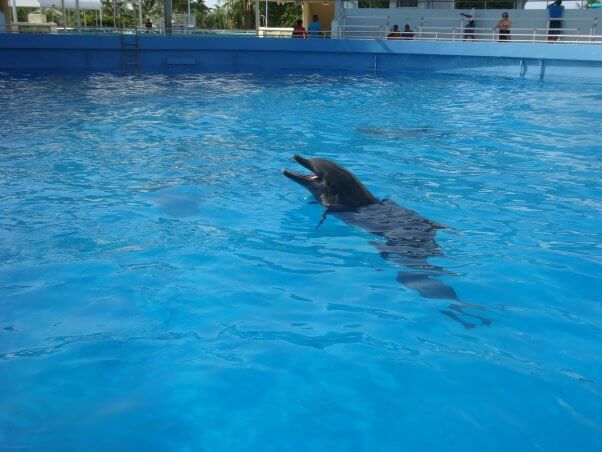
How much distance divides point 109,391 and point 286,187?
3.99 metres

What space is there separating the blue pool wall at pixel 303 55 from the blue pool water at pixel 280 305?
1098 cm

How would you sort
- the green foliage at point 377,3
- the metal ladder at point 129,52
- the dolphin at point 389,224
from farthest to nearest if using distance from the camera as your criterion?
the green foliage at point 377,3, the metal ladder at point 129,52, the dolphin at point 389,224

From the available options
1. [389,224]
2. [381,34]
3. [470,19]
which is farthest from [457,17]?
[389,224]

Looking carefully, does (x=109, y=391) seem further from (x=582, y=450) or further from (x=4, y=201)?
(x=4, y=201)

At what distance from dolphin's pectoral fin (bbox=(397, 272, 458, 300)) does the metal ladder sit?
57.4 feet

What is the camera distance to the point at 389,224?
Result: 195 inches

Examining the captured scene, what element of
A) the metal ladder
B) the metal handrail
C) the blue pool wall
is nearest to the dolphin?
the blue pool wall

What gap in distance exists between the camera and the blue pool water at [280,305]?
2703mm

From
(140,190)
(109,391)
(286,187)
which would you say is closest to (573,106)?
(286,187)

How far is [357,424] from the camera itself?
2.69m

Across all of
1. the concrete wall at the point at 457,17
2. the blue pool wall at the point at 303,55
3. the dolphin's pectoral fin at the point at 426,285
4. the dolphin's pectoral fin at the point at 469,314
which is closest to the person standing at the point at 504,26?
the concrete wall at the point at 457,17

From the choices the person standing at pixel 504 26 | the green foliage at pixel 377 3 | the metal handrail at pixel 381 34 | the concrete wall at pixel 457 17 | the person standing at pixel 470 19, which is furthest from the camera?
the green foliage at pixel 377 3

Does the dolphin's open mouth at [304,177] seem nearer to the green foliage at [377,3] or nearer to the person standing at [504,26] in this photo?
the person standing at [504,26]

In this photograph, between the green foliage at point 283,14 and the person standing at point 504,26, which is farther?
the green foliage at point 283,14
